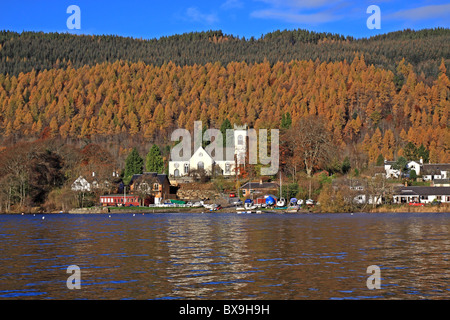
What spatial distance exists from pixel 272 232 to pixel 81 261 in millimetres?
21003

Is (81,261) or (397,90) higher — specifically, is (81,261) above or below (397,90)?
below

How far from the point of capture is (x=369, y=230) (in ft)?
162

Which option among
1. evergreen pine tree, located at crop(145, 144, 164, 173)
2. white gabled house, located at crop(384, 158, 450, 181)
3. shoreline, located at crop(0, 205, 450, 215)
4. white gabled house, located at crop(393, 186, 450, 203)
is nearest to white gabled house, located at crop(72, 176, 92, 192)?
shoreline, located at crop(0, 205, 450, 215)

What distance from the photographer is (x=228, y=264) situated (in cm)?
2927

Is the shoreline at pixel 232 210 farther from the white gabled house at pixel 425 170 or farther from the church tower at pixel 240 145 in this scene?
the white gabled house at pixel 425 170

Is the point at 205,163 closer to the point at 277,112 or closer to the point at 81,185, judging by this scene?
the point at 81,185

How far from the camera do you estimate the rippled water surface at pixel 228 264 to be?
22.3 metres

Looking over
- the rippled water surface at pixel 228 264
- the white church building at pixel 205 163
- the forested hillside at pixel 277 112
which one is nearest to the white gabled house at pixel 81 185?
the white church building at pixel 205 163

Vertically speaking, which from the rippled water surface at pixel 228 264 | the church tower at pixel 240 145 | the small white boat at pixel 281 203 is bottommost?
the small white boat at pixel 281 203

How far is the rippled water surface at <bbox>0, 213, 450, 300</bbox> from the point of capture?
2228 centimetres

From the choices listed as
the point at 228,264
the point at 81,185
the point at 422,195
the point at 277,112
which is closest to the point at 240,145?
the point at 81,185

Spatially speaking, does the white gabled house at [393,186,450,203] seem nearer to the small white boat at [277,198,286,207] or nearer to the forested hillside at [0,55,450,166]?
the small white boat at [277,198,286,207]
